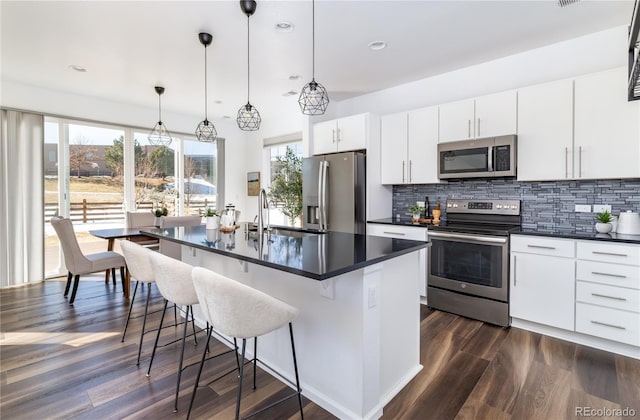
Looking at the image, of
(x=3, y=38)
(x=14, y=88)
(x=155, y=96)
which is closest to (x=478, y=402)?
(x=3, y=38)

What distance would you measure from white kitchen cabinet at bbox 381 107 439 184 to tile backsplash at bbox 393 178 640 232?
370mm

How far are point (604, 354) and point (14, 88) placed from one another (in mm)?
7090

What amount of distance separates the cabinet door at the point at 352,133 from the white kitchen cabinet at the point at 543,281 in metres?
2.05

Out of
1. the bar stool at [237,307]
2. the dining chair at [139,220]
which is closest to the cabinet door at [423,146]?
the bar stool at [237,307]

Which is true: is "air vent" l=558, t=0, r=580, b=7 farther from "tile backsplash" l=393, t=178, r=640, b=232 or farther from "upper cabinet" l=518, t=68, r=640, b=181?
"tile backsplash" l=393, t=178, r=640, b=232

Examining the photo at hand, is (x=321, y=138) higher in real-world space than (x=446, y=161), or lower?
higher

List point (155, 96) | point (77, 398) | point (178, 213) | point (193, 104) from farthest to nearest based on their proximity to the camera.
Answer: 1. point (178, 213)
2. point (193, 104)
3. point (155, 96)
4. point (77, 398)

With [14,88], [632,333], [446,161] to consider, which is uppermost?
[14,88]

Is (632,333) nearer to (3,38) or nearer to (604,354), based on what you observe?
(604,354)

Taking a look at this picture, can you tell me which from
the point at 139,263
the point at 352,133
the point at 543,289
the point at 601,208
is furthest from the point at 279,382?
the point at 601,208

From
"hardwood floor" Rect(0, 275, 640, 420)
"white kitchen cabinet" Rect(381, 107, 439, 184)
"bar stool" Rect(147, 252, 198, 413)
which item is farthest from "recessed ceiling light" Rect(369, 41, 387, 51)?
"hardwood floor" Rect(0, 275, 640, 420)

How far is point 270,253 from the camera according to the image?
176cm

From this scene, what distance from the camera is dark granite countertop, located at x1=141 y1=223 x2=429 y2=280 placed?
4.69ft

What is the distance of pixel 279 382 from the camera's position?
2082 mm
